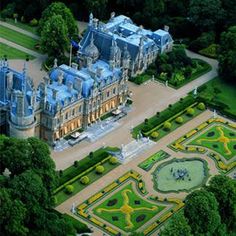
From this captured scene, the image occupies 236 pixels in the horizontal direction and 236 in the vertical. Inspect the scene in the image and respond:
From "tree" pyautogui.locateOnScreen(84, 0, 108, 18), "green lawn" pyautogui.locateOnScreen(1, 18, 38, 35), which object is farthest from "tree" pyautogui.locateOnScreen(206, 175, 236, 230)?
"tree" pyautogui.locateOnScreen(84, 0, 108, 18)

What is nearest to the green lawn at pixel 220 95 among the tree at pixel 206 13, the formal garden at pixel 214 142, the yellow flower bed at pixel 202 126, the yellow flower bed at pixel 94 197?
the formal garden at pixel 214 142

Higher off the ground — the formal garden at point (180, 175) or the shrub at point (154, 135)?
the shrub at point (154, 135)

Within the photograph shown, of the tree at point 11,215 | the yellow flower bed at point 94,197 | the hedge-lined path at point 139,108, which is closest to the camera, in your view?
the tree at point 11,215

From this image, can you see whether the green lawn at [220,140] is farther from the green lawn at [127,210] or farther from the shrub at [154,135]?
the green lawn at [127,210]

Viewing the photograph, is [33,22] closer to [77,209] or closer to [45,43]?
[45,43]

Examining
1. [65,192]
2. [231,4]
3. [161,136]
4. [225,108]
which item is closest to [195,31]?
[231,4]
